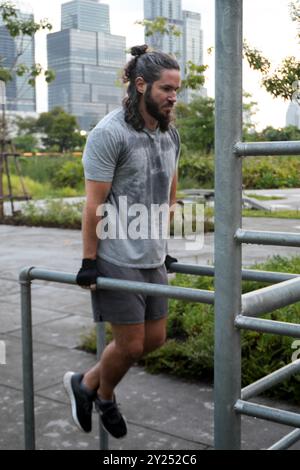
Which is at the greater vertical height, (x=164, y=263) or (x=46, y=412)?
(x=164, y=263)

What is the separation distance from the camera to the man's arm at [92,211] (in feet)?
9.11

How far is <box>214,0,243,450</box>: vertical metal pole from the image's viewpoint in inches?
66.8

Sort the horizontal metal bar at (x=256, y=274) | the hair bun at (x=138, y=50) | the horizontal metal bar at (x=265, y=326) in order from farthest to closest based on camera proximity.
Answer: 1. the hair bun at (x=138, y=50)
2. the horizontal metal bar at (x=256, y=274)
3. the horizontal metal bar at (x=265, y=326)

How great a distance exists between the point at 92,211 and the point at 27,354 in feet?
1.94

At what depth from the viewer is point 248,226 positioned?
11.9m

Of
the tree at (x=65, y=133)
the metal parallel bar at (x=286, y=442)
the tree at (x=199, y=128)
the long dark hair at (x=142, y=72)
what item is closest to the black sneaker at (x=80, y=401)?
the metal parallel bar at (x=286, y=442)

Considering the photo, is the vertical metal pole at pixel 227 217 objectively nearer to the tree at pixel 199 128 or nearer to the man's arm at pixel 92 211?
the man's arm at pixel 92 211

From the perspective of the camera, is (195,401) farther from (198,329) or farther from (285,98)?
(285,98)

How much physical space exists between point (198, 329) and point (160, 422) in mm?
1032

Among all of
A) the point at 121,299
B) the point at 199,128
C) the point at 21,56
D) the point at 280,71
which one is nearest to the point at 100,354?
the point at 121,299

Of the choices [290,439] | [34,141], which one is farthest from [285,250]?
[34,141]

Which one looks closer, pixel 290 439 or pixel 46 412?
pixel 290 439

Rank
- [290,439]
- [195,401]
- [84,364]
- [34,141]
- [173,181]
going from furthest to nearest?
[34,141] < [84,364] < [195,401] < [173,181] < [290,439]

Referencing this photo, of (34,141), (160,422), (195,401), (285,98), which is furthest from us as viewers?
(34,141)
